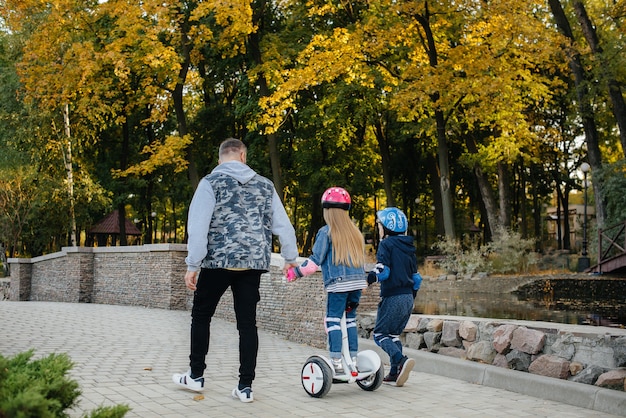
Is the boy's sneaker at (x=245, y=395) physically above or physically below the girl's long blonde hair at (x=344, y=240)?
below

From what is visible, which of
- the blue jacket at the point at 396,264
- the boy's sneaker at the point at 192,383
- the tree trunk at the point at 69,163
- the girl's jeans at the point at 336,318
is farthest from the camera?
the tree trunk at the point at 69,163

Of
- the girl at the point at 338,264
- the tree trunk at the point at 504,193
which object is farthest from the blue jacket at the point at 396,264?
the tree trunk at the point at 504,193

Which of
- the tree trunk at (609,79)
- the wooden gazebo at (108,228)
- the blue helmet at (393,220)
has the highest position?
the tree trunk at (609,79)

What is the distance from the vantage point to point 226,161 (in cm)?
612

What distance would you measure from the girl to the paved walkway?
54 cm

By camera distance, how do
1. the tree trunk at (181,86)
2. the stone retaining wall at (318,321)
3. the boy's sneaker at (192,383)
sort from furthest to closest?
the tree trunk at (181,86), the stone retaining wall at (318,321), the boy's sneaker at (192,383)

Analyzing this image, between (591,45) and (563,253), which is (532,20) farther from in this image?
(563,253)

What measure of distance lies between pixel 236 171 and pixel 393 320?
2.04 m

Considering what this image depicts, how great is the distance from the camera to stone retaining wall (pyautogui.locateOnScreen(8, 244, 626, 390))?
261 inches

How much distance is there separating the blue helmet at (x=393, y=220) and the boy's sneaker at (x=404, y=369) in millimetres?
1174

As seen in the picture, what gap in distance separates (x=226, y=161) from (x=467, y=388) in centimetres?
307

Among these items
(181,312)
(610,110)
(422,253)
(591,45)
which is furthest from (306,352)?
(422,253)

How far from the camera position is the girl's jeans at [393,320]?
679 centimetres

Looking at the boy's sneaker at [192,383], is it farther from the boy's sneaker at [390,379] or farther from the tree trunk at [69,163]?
the tree trunk at [69,163]
